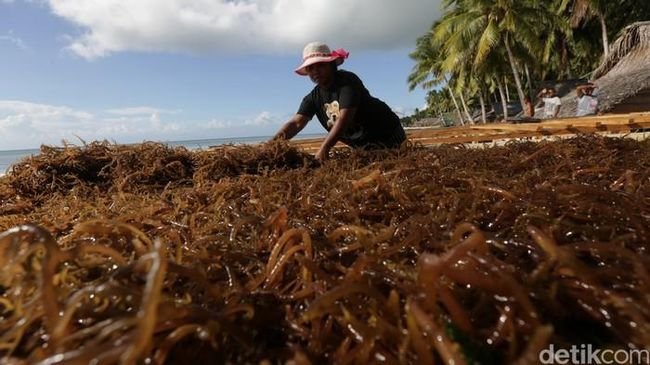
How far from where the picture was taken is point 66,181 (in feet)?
7.45

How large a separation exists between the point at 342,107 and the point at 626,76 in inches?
494

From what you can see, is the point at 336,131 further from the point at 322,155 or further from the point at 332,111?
the point at 332,111

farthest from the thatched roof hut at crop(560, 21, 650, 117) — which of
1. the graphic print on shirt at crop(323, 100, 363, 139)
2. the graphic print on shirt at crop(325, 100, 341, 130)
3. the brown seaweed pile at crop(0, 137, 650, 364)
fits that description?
the brown seaweed pile at crop(0, 137, 650, 364)

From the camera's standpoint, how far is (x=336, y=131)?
2945 mm

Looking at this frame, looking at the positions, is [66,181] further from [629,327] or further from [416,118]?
[416,118]

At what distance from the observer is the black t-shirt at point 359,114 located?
10.8 feet

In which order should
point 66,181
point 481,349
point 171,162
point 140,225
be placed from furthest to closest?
point 171,162 → point 66,181 → point 140,225 → point 481,349

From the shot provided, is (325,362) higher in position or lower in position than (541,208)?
lower

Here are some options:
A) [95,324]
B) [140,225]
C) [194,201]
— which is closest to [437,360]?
[95,324]

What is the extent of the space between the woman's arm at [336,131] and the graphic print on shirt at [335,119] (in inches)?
8.8

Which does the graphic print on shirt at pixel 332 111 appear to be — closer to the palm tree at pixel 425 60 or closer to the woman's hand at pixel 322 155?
the woman's hand at pixel 322 155

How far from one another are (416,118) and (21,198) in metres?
65.5

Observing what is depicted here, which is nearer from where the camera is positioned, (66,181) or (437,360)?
(437,360)

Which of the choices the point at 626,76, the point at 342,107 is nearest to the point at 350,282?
the point at 342,107
